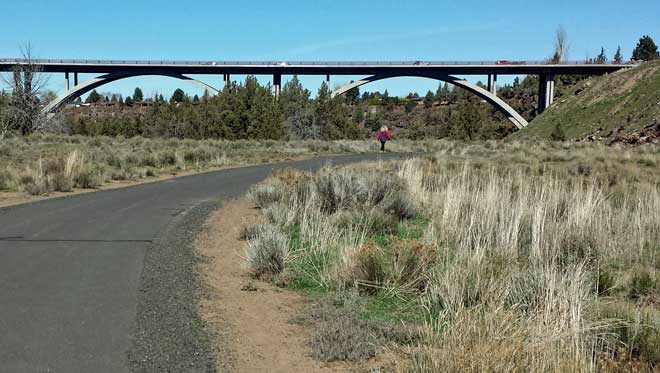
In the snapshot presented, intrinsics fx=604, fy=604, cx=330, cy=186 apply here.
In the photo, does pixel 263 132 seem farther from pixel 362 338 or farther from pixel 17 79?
pixel 362 338

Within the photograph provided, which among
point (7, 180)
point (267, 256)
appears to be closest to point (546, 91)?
point (7, 180)

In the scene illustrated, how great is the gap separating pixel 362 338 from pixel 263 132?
55803 millimetres

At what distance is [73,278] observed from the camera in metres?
6.92

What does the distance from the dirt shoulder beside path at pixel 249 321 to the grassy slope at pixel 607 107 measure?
134ft

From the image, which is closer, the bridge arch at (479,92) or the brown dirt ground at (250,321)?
the brown dirt ground at (250,321)

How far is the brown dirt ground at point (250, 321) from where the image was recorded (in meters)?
4.79

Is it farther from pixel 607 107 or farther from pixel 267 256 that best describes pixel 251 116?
pixel 267 256

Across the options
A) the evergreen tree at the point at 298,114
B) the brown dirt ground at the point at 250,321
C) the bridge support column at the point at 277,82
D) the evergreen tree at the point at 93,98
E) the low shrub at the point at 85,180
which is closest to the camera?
the brown dirt ground at the point at 250,321

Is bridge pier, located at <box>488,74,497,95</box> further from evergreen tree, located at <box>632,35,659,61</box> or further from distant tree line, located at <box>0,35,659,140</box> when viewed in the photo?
evergreen tree, located at <box>632,35,659,61</box>


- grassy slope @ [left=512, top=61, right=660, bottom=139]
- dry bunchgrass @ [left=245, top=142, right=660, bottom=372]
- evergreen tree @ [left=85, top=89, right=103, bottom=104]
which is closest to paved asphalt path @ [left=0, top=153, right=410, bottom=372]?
dry bunchgrass @ [left=245, top=142, right=660, bottom=372]

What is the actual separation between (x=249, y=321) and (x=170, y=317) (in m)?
0.75

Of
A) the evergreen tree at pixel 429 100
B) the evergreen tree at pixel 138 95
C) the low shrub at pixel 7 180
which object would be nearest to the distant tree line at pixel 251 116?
the low shrub at pixel 7 180

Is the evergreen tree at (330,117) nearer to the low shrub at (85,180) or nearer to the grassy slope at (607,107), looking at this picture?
the grassy slope at (607,107)

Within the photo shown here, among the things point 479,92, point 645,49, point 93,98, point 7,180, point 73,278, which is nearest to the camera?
point 73,278
